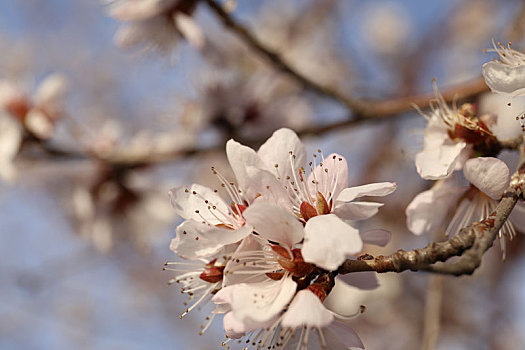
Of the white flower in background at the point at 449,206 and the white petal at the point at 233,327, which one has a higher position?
the white petal at the point at 233,327

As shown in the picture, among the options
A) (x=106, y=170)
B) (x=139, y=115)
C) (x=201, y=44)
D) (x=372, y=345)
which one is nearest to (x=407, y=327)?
(x=372, y=345)

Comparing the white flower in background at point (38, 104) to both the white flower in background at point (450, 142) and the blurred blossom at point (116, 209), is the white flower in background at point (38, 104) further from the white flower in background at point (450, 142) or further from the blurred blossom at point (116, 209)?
the white flower in background at point (450, 142)

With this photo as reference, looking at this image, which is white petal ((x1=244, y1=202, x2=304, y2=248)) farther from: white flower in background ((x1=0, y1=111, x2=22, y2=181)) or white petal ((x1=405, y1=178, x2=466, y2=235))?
white flower in background ((x1=0, y1=111, x2=22, y2=181))

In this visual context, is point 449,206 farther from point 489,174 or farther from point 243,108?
point 243,108

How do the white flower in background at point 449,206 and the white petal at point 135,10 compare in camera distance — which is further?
the white petal at point 135,10

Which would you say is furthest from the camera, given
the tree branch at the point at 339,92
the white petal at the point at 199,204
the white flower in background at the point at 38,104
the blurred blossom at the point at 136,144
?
the blurred blossom at the point at 136,144

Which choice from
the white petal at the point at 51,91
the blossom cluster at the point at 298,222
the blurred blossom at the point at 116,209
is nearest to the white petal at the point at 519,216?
the blossom cluster at the point at 298,222

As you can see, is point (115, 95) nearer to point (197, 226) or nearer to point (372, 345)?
point (372, 345)
